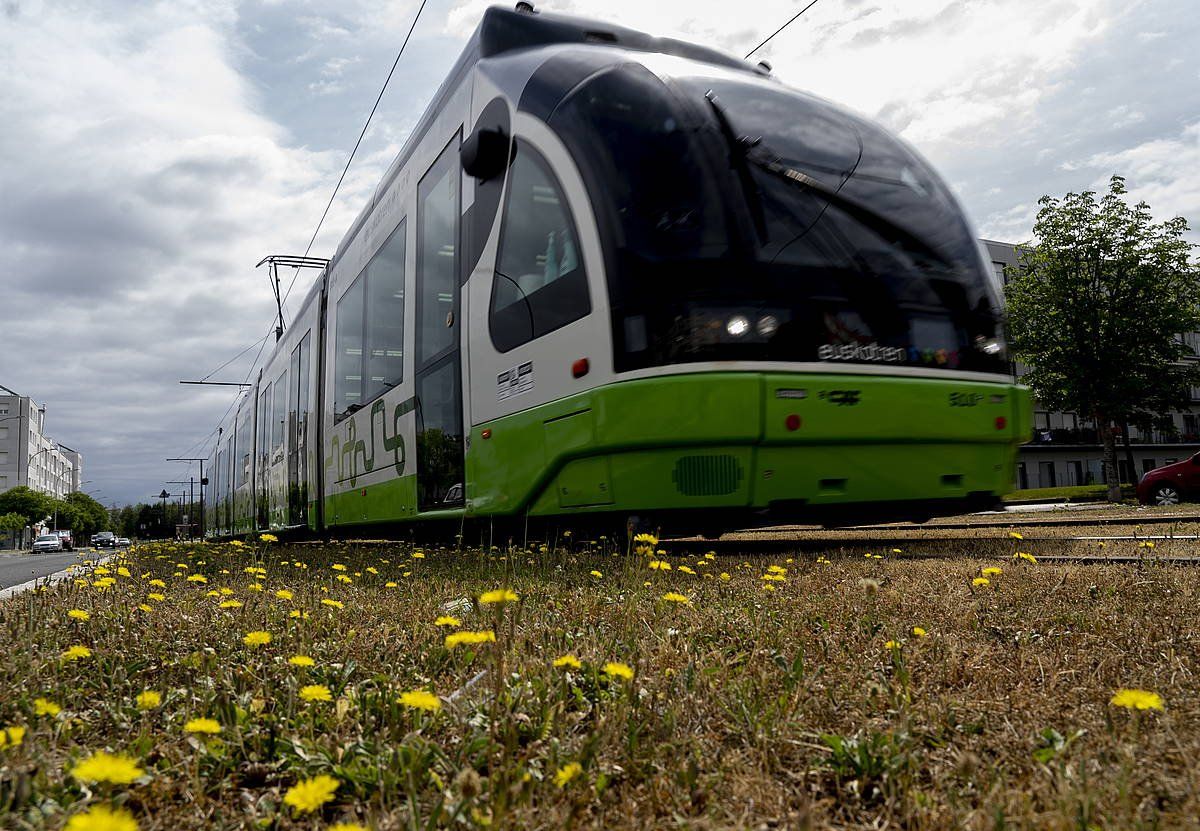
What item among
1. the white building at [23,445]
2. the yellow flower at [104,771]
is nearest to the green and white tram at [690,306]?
the yellow flower at [104,771]

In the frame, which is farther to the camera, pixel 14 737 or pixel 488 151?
pixel 488 151

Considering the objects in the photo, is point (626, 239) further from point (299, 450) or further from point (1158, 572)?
point (299, 450)

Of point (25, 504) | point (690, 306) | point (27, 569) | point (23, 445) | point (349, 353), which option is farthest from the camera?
point (23, 445)

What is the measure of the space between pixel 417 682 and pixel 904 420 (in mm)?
4366

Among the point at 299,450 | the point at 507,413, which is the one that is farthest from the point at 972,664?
the point at 299,450

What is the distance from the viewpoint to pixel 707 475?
5.23 m

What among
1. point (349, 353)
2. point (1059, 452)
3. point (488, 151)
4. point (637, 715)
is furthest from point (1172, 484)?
point (1059, 452)

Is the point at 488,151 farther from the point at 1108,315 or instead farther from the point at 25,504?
the point at 25,504

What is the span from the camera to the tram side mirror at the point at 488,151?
6270mm

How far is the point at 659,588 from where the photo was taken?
3586 millimetres

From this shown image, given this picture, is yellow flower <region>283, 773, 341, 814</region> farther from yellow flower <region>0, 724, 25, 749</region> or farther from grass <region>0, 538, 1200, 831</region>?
yellow flower <region>0, 724, 25, 749</region>

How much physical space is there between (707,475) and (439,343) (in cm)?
295

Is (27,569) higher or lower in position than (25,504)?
lower

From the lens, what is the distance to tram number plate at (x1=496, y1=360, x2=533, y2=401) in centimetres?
580
